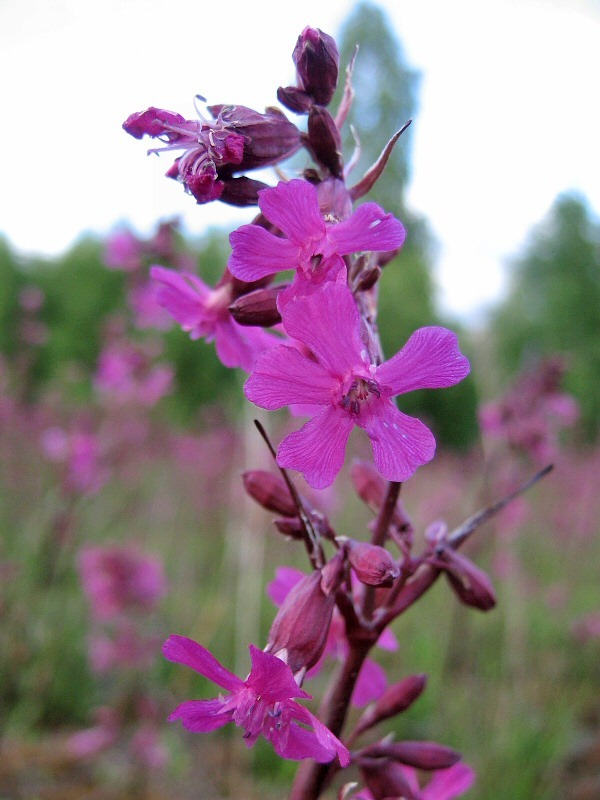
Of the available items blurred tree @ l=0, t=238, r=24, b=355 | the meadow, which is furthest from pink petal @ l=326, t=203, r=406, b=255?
blurred tree @ l=0, t=238, r=24, b=355

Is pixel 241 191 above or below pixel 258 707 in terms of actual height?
above

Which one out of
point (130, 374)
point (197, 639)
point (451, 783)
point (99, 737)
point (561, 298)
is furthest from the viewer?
point (561, 298)

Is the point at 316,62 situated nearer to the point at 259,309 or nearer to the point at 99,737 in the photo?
the point at 259,309

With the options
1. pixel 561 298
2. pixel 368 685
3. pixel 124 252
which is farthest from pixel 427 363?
pixel 561 298

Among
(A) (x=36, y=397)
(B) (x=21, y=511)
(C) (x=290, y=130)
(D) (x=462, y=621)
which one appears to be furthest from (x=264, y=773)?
(A) (x=36, y=397)

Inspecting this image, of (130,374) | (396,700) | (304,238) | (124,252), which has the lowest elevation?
(396,700)

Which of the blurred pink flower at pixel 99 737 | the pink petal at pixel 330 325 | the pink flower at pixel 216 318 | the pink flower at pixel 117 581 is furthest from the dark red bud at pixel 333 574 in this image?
the blurred pink flower at pixel 99 737
